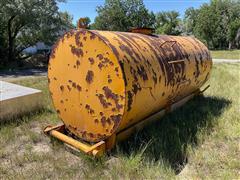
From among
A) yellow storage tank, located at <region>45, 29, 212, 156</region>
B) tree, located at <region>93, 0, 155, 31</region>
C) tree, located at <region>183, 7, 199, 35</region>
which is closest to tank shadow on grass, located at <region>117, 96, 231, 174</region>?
yellow storage tank, located at <region>45, 29, 212, 156</region>

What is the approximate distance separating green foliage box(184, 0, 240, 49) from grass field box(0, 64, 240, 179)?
32.9 meters

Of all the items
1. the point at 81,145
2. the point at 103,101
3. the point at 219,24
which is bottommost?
the point at 81,145

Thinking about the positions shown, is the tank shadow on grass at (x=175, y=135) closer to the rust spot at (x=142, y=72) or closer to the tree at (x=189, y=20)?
the rust spot at (x=142, y=72)

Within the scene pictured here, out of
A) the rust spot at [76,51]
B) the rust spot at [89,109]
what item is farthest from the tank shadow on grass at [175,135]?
the rust spot at [76,51]

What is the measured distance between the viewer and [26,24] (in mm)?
14586

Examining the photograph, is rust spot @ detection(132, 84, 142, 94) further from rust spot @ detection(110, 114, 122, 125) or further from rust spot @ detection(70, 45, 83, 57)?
rust spot @ detection(70, 45, 83, 57)

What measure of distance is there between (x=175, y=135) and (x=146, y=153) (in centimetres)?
67

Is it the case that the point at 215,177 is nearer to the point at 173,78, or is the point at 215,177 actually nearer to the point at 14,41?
the point at 173,78

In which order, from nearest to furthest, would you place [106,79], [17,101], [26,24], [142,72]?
[106,79], [142,72], [17,101], [26,24]

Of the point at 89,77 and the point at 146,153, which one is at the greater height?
the point at 89,77

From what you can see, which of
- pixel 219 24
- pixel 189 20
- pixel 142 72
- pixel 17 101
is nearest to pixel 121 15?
pixel 219 24

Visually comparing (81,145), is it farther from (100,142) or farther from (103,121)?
(103,121)

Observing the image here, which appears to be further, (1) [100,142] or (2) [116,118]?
(1) [100,142]

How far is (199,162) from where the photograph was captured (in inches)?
117
